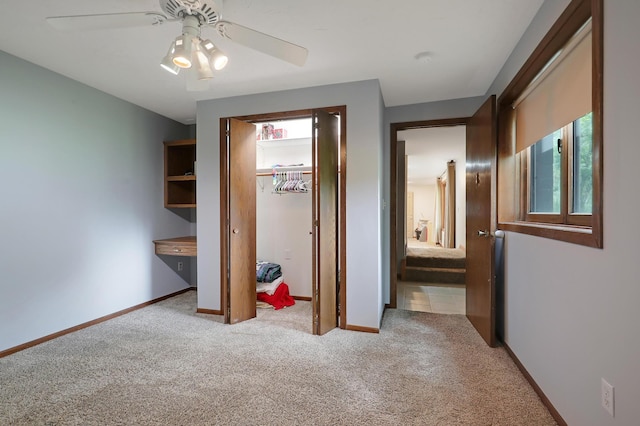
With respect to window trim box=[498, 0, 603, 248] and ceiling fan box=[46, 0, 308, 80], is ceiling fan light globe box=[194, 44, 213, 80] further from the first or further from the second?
window trim box=[498, 0, 603, 248]

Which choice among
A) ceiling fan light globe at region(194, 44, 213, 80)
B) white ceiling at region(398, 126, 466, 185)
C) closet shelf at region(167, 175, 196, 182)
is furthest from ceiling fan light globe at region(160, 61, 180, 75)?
white ceiling at region(398, 126, 466, 185)

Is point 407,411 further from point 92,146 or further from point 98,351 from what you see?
point 92,146

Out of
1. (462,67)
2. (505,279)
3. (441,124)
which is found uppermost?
(462,67)

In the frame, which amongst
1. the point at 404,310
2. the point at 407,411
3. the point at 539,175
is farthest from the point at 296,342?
the point at 539,175

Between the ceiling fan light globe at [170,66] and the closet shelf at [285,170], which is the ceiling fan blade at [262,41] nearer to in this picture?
the ceiling fan light globe at [170,66]

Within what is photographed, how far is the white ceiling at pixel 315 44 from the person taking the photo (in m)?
1.72

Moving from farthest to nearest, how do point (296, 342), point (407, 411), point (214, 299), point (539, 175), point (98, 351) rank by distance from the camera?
1. point (214, 299)
2. point (296, 342)
3. point (98, 351)
4. point (539, 175)
5. point (407, 411)

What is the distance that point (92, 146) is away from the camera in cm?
290

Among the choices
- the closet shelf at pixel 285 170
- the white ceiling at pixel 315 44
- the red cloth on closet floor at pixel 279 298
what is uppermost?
the white ceiling at pixel 315 44

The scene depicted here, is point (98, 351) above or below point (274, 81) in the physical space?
below

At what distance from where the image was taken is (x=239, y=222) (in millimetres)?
3021

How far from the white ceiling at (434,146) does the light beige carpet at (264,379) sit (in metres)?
2.65

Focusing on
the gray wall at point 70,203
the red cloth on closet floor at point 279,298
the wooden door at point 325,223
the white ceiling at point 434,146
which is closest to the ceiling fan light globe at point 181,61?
the wooden door at point 325,223

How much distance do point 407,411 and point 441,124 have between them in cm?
278
